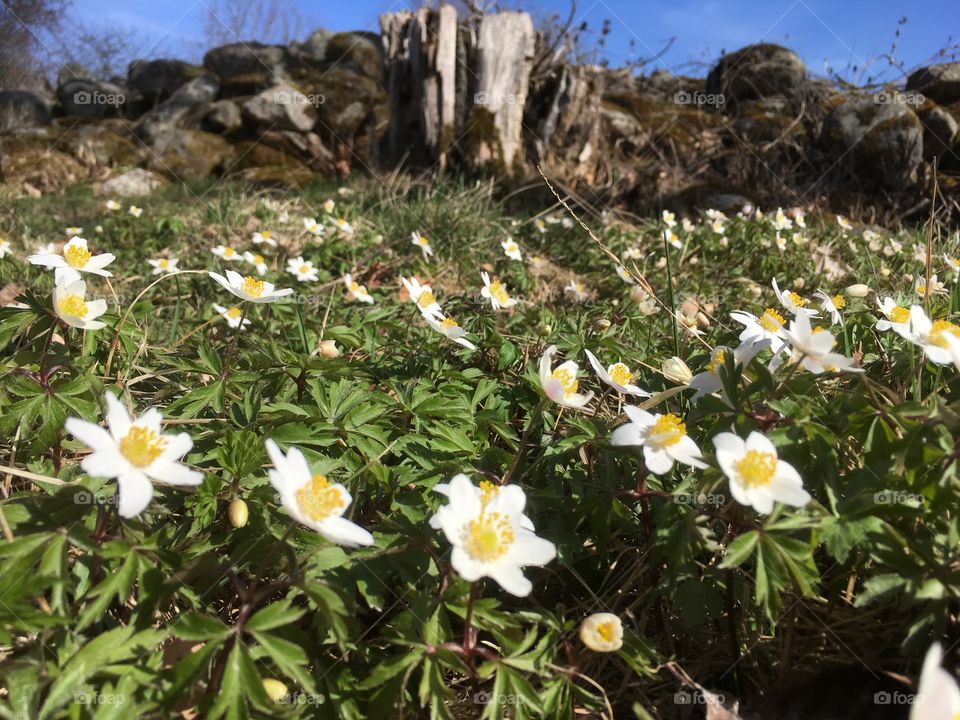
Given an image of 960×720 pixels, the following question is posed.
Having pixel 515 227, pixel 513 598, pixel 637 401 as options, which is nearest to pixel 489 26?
pixel 515 227

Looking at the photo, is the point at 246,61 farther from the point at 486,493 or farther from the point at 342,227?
the point at 486,493

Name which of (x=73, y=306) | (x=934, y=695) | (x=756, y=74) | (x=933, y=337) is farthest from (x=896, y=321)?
(x=756, y=74)

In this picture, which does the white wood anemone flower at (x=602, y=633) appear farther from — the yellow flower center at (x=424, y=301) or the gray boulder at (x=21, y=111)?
the gray boulder at (x=21, y=111)

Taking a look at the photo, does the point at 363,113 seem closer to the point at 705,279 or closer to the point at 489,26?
the point at 489,26

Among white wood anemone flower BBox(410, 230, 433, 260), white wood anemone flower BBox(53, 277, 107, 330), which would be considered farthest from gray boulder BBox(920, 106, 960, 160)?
white wood anemone flower BBox(53, 277, 107, 330)

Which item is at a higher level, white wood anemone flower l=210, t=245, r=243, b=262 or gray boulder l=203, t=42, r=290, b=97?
gray boulder l=203, t=42, r=290, b=97

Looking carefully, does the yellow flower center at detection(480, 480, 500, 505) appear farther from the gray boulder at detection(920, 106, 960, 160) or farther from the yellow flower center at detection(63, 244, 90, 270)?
the gray boulder at detection(920, 106, 960, 160)
